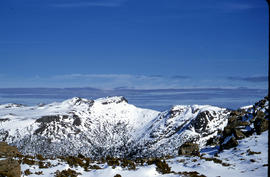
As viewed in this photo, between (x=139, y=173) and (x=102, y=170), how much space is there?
368 cm

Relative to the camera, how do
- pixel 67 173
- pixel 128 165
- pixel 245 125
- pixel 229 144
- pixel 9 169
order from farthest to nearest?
pixel 245 125 < pixel 229 144 < pixel 128 165 < pixel 67 173 < pixel 9 169

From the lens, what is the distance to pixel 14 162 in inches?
1115

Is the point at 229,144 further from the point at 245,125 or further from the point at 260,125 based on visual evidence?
the point at 245,125

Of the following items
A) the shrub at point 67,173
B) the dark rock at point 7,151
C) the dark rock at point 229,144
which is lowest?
the dark rock at point 229,144

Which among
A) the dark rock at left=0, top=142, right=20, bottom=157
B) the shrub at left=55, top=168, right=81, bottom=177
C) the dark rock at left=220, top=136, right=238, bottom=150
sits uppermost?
the dark rock at left=0, top=142, right=20, bottom=157

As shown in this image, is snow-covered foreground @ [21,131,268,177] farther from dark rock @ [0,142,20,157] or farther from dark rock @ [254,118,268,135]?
dark rock @ [254,118,268,135]

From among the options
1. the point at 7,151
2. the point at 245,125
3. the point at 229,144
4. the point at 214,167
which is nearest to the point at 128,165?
the point at 214,167

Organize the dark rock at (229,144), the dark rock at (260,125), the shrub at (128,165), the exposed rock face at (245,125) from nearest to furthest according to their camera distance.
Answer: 1. the shrub at (128,165)
2. the dark rock at (229,144)
3. the exposed rock face at (245,125)
4. the dark rock at (260,125)

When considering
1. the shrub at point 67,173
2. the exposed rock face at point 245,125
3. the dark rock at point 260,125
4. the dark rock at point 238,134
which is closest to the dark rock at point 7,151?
the shrub at point 67,173

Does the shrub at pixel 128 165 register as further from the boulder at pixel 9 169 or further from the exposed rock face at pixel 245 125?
the exposed rock face at pixel 245 125

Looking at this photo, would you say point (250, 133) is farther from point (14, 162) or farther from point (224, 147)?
point (14, 162)

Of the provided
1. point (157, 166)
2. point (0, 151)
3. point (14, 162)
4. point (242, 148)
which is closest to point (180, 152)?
point (242, 148)

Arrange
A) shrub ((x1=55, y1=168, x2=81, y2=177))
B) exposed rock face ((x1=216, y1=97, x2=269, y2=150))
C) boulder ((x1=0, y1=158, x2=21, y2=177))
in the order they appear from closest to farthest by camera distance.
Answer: boulder ((x1=0, y1=158, x2=21, y2=177)), shrub ((x1=55, y1=168, x2=81, y2=177)), exposed rock face ((x1=216, y1=97, x2=269, y2=150))

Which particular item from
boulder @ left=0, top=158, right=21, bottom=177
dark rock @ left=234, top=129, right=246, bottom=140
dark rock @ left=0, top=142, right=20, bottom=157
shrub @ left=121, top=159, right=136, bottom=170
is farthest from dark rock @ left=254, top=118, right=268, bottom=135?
boulder @ left=0, top=158, right=21, bottom=177
